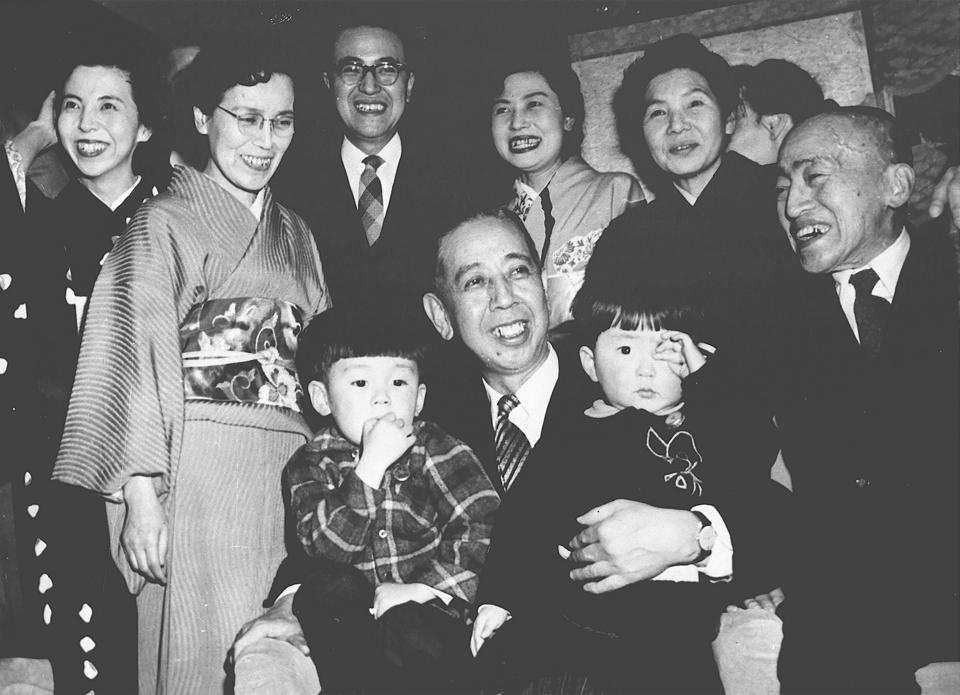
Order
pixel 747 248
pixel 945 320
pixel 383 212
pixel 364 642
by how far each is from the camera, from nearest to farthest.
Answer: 1. pixel 364 642
2. pixel 945 320
3. pixel 747 248
4. pixel 383 212

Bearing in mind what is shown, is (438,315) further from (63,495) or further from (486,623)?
(63,495)

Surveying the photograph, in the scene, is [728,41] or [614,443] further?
[728,41]

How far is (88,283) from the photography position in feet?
7.47

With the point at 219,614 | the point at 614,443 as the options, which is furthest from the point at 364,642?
the point at 614,443

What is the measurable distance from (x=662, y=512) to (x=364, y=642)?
663mm

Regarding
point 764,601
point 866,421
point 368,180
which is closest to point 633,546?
point 764,601

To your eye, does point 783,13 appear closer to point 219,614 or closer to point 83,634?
point 219,614

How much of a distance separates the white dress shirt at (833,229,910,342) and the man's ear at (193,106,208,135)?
1531mm

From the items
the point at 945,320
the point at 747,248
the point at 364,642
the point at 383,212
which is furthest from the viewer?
the point at 383,212

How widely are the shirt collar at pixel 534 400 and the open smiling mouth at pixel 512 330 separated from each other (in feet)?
0.30

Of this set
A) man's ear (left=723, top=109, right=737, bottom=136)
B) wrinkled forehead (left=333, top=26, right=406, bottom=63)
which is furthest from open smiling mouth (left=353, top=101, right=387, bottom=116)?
man's ear (left=723, top=109, right=737, bottom=136)

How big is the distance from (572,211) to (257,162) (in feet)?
2.55

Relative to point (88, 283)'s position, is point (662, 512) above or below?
below

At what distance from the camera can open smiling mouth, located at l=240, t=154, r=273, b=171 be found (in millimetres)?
2264
